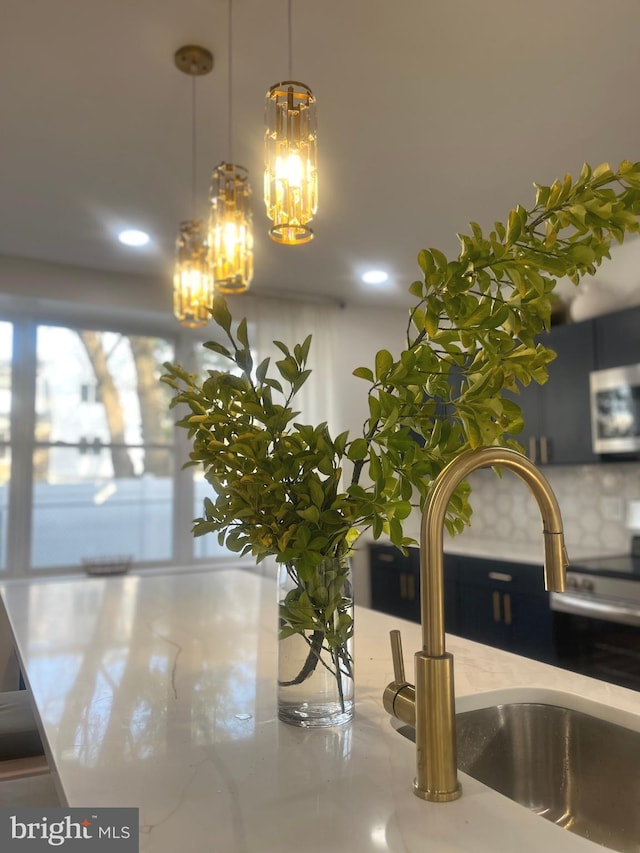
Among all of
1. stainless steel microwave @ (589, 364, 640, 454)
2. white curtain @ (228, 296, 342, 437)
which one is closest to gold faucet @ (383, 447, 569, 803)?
stainless steel microwave @ (589, 364, 640, 454)

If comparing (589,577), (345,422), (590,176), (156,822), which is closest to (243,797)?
(156,822)

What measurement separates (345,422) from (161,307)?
1.51 metres

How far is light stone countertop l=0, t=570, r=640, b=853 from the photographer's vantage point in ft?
2.12

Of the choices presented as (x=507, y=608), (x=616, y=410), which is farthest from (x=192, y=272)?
(x=507, y=608)

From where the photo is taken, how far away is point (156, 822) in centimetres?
67

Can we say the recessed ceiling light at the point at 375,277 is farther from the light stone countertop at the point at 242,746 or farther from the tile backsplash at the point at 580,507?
the light stone countertop at the point at 242,746

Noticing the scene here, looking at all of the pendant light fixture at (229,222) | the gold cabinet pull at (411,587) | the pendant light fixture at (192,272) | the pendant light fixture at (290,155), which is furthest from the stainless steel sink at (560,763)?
the gold cabinet pull at (411,587)

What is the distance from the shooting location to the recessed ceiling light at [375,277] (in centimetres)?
421

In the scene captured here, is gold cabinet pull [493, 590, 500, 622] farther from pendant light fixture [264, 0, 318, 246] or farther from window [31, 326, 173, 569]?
pendant light fixture [264, 0, 318, 246]

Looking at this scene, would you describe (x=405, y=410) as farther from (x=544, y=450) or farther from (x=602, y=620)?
(x=544, y=450)

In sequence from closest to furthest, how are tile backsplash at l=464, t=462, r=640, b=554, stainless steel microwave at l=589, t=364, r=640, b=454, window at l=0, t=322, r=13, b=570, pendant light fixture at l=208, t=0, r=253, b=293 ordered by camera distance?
pendant light fixture at l=208, t=0, r=253, b=293 → stainless steel microwave at l=589, t=364, r=640, b=454 → tile backsplash at l=464, t=462, r=640, b=554 → window at l=0, t=322, r=13, b=570

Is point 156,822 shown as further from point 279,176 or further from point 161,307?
point 161,307

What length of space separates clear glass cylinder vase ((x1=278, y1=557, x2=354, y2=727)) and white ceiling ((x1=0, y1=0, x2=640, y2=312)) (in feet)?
5.36

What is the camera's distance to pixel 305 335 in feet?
15.2
